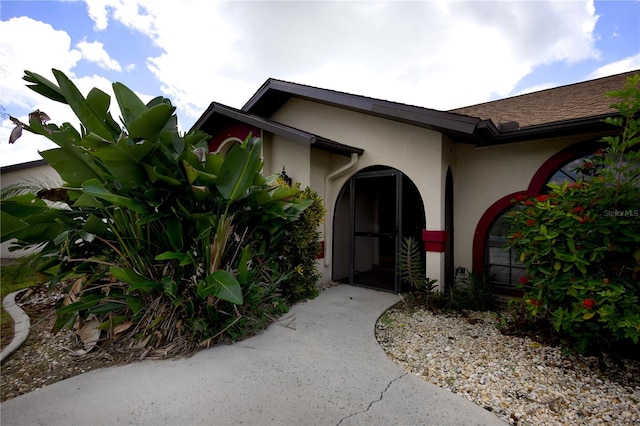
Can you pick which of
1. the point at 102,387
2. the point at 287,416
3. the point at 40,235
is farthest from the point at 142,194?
the point at 287,416

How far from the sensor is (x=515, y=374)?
310 centimetres

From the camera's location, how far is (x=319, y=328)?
164 inches

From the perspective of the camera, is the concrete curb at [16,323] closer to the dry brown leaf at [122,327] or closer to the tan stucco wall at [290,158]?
the dry brown leaf at [122,327]

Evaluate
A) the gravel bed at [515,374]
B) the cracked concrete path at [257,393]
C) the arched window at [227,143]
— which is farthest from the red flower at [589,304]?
the arched window at [227,143]

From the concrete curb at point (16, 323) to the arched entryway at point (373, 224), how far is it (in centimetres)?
558

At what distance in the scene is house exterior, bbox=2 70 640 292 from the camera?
5.25m

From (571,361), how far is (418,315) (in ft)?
6.70

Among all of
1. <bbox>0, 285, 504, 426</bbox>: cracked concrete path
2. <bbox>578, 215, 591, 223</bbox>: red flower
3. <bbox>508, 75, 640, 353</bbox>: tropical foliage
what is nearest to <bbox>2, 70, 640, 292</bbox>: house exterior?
<bbox>508, 75, 640, 353</bbox>: tropical foliage

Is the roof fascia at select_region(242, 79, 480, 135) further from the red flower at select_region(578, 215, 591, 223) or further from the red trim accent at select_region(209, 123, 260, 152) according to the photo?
the red flower at select_region(578, 215, 591, 223)

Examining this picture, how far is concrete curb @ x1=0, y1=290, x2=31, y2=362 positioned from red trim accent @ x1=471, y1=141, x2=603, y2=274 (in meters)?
7.82

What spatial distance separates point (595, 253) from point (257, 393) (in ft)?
12.7

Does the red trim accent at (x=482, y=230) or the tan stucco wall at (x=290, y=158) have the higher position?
the tan stucco wall at (x=290, y=158)

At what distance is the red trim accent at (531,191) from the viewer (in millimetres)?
5105

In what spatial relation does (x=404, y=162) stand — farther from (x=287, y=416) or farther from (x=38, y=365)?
(x=38, y=365)
